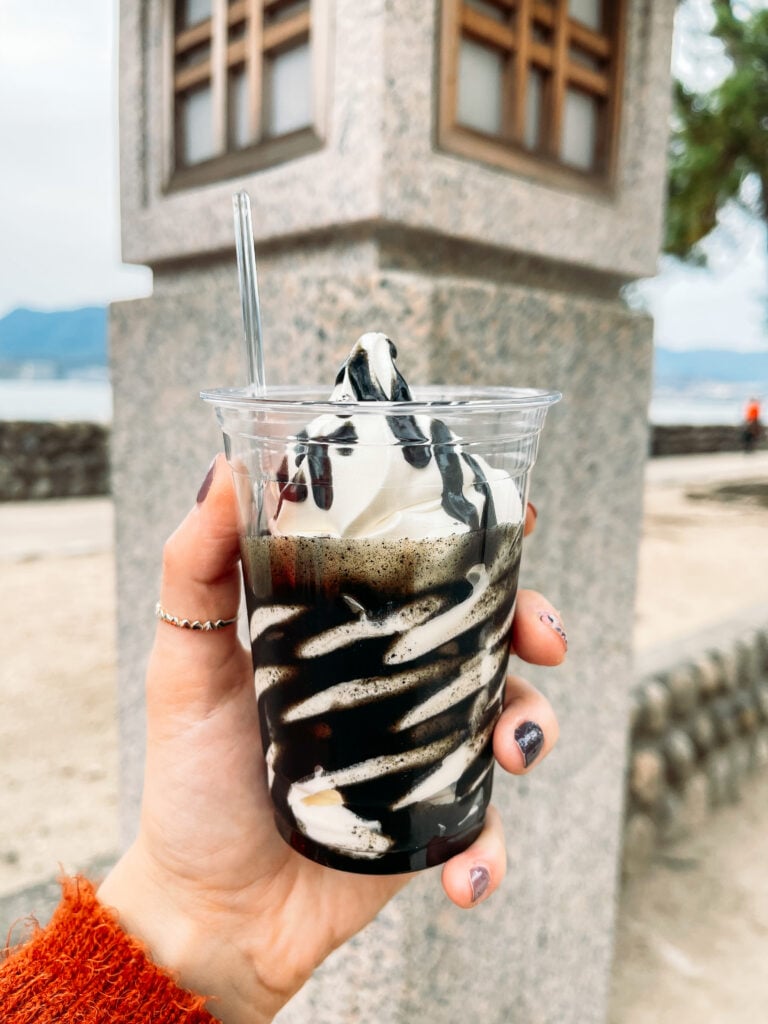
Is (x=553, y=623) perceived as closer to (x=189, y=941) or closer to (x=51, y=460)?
(x=189, y=941)

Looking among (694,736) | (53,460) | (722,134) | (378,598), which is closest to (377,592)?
(378,598)

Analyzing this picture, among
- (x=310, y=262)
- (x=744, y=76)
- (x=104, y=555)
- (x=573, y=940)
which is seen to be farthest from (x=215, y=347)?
(x=744, y=76)

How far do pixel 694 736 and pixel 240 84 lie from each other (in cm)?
268

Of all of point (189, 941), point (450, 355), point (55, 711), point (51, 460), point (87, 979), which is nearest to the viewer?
point (87, 979)

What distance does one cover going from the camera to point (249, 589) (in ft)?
2.99

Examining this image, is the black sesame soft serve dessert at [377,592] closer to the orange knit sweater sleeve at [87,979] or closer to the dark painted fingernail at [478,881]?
the dark painted fingernail at [478,881]

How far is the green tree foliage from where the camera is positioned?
8.57 metres

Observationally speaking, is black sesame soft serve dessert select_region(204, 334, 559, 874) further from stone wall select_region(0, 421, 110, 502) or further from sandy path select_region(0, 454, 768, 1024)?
stone wall select_region(0, 421, 110, 502)

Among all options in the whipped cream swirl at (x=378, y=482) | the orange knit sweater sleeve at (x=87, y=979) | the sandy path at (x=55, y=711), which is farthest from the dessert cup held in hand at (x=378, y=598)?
the sandy path at (x=55, y=711)

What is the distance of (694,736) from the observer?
3055 millimetres

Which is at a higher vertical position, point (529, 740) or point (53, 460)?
point (529, 740)

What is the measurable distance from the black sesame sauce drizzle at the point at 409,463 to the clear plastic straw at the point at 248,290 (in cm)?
19

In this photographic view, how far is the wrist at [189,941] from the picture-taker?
106 centimetres

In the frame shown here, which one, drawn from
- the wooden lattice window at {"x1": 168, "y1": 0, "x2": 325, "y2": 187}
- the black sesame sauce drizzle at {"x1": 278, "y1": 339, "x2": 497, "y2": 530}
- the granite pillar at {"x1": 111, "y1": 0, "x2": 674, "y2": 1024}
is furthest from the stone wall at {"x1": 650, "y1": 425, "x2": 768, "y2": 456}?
the black sesame sauce drizzle at {"x1": 278, "y1": 339, "x2": 497, "y2": 530}
